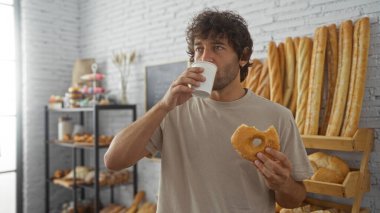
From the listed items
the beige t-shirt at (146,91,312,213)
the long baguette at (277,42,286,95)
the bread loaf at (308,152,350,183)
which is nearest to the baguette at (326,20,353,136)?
the bread loaf at (308,152,350,183)

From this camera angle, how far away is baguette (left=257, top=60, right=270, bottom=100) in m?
2.20

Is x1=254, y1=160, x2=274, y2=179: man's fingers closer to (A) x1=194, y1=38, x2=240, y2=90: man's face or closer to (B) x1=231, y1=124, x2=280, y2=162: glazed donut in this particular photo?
(B) x1=231, y1=124, x2=280, y2=162: glazed donut

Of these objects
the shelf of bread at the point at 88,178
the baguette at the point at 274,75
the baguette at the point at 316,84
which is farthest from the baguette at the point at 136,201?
the baguette at the point at 316,84

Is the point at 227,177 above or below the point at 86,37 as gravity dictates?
below

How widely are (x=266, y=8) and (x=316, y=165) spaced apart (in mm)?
1216

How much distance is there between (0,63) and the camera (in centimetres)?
374

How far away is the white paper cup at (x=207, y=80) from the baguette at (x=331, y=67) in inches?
45.8

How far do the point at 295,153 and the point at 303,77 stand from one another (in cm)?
97

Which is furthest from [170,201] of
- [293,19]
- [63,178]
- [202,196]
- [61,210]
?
[61,210]

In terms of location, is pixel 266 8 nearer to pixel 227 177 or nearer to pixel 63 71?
pixel 227 177

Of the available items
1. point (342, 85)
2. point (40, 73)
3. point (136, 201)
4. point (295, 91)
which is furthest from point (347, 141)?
point (40, 73)

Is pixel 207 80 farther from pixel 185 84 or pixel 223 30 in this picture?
pixel 223 30

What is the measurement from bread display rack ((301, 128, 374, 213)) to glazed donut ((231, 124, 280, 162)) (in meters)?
0.89

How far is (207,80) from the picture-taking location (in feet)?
3.54
